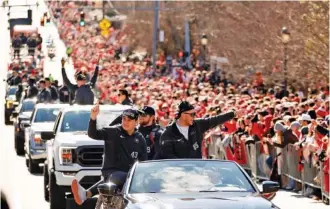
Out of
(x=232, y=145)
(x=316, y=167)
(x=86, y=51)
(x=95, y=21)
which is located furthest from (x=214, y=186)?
(x=95, y=21)

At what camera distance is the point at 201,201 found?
1188cm

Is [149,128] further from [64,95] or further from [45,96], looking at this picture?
[64,95]

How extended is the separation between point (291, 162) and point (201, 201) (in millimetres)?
12816

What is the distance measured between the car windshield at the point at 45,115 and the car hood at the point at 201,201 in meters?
18.5

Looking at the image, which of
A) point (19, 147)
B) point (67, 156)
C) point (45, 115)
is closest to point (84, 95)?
point (67, 156)

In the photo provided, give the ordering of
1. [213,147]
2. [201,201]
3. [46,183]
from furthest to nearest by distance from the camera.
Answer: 1. [213,147]
2. [46,183]
3. [201,201]

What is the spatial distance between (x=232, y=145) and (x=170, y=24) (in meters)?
58.9

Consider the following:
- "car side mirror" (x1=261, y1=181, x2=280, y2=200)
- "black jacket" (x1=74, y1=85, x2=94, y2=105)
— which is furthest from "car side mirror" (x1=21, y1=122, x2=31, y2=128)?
"car side mirror" (x1=261, y1=181, x2=280, y2=200)

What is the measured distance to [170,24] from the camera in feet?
288

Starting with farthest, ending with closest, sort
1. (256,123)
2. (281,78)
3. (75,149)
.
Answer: (281,78) → (256,123) → (75,149)

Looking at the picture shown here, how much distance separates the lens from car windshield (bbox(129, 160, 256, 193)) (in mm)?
12664

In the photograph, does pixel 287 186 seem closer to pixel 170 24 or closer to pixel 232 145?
pixel 232 145

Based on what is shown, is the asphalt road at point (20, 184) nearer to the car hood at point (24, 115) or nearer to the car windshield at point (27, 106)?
the car hood at point (24, 115)

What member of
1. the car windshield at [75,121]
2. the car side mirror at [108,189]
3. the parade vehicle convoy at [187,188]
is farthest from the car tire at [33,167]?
the car side mirror at [108,189]
